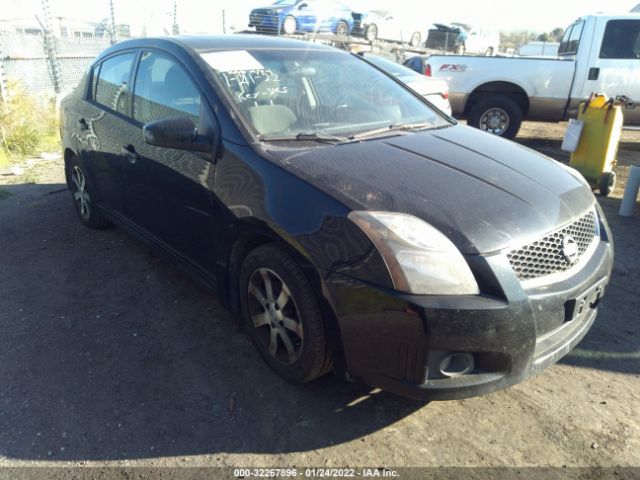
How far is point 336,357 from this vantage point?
238 centimetres

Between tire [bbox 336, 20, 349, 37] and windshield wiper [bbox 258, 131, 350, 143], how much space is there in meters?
18.8

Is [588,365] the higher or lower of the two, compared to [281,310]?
lower

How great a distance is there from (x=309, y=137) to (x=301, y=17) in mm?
17383

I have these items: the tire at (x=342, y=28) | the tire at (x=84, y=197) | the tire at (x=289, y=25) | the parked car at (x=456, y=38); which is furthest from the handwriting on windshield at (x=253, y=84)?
the parked car at (x=456, y=38)

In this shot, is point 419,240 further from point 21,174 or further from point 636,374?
point 21,174

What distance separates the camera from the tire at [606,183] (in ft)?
20.4

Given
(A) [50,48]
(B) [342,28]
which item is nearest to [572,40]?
(A) [50,48]

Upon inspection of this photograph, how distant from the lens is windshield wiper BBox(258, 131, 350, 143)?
110 inches

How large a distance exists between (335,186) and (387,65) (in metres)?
6.61

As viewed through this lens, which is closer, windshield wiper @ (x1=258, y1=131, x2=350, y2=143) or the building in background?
windshield wiper @ (x1=258, y1=131, x2=350, y2=143)

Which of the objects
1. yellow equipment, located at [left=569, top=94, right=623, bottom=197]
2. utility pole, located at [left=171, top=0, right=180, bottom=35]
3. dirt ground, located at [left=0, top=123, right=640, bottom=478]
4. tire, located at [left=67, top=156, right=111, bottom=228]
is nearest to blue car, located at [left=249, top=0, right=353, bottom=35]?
utility pole, located at [left=171, top=0, right=180, bottom=35]

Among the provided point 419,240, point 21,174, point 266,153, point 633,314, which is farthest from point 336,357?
point 21,174

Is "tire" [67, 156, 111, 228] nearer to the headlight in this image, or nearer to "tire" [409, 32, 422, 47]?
the headlight

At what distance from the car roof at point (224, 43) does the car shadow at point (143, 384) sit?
1696 mm
